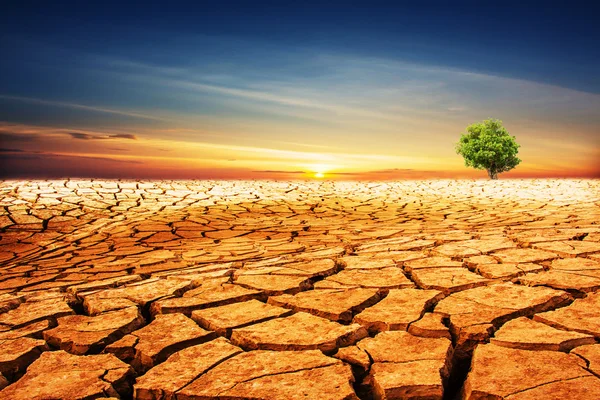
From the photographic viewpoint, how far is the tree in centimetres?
2175

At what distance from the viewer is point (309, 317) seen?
223 centimetres

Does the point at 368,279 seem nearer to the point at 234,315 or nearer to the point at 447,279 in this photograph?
the point at 447,279

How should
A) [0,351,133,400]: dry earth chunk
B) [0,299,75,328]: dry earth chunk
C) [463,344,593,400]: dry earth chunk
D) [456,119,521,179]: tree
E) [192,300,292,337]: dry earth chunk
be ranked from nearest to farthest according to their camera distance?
[463,344,593,400]: dry earth chunk, [0,351,133,400]: dry earth chunk, [192,300,292,337]: dry earth chunk, [0,299,75,328]: dry earth chunk, [456,119,521,179]: tree

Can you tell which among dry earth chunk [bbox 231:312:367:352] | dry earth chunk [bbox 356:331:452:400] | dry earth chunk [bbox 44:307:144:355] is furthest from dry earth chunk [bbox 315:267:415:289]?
dry earth chunk [bbox 44:307:144:355]

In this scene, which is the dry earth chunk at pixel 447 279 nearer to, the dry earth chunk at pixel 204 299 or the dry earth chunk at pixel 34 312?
the dry earth chunk at pixel 204 299

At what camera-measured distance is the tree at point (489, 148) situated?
2175 cm

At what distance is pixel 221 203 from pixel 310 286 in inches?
244

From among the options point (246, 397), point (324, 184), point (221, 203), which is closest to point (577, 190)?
point (324, 184)

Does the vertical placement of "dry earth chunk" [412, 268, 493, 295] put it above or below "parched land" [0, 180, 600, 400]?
above

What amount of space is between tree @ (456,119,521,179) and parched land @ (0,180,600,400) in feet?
57.2

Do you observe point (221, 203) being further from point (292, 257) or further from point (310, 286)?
point (310, 286)

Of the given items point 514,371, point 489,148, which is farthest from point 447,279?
point 489,148

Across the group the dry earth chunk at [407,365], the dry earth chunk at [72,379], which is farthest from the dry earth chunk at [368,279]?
the dry earth chunk at [72,379]

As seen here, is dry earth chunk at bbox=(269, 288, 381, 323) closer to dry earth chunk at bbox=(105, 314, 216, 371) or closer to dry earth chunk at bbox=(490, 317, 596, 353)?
dry earth chunk at bbox=(105, 314, 216, 371)
